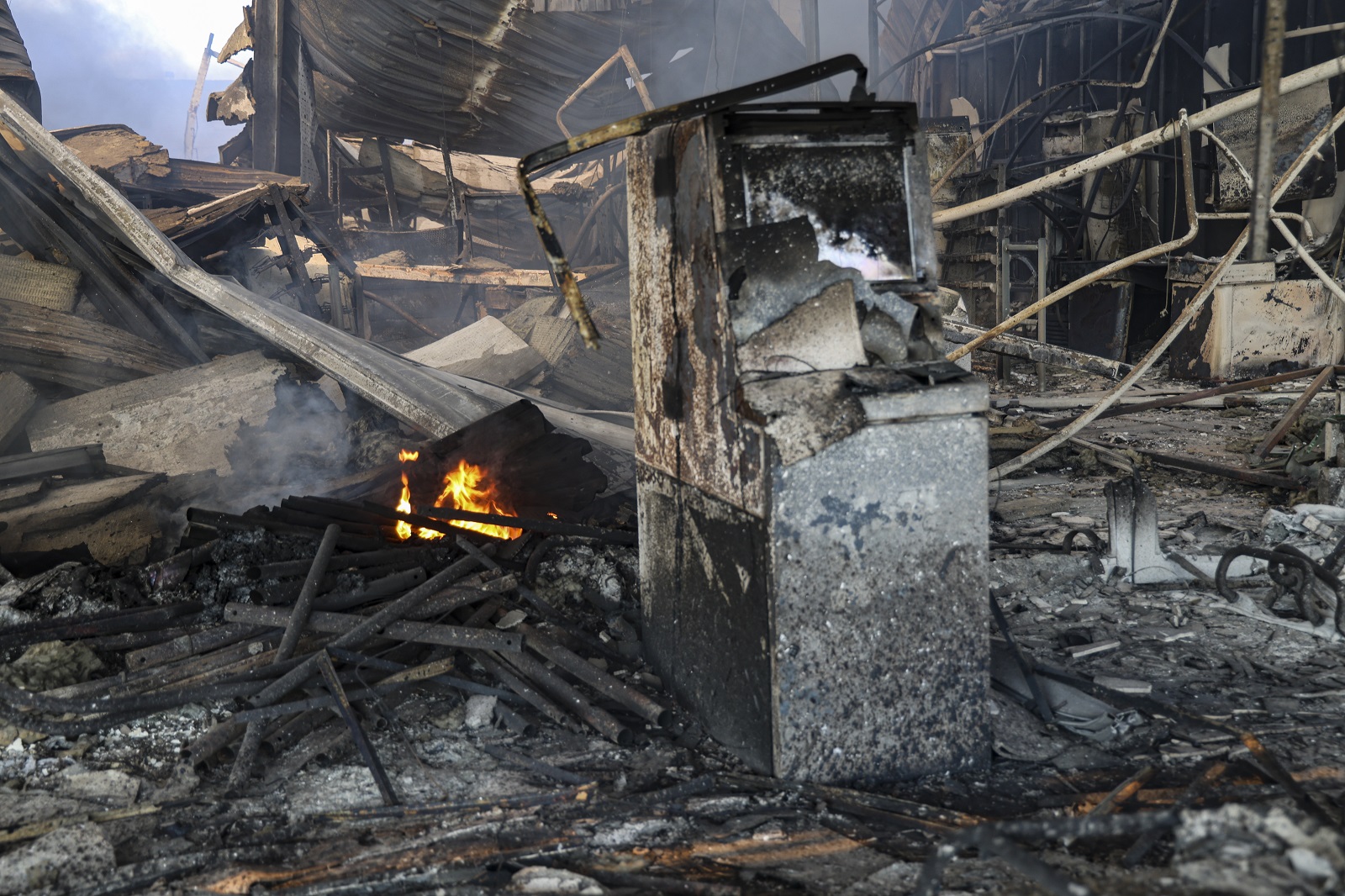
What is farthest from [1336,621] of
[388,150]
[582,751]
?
[388,150]

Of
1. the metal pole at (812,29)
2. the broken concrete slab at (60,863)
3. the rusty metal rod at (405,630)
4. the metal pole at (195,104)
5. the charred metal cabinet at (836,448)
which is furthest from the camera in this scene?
the metal pole at (195,104)

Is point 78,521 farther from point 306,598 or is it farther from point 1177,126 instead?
point 1177,126

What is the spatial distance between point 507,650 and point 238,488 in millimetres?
3515

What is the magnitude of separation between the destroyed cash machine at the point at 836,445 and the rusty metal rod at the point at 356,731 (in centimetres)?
116

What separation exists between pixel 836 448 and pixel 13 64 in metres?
14.7

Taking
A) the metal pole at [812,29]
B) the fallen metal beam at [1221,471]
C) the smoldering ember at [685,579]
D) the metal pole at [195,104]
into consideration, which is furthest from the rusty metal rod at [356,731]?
the metal pole at [195,104]

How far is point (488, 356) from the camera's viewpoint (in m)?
9.23

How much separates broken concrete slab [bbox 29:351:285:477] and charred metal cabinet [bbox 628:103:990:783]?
→ 15.6ft

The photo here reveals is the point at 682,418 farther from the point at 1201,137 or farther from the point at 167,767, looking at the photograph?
the point at 1201,137

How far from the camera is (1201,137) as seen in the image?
460 inches

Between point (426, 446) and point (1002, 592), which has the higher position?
point (426, 446)

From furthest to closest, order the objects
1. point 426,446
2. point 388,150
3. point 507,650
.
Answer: point 388,150, point 426,446, point 507,650

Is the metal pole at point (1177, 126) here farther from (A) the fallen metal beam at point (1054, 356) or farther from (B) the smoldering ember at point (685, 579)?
(A) the fallen metal beam at point (1054, 356)

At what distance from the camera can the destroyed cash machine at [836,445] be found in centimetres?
288
